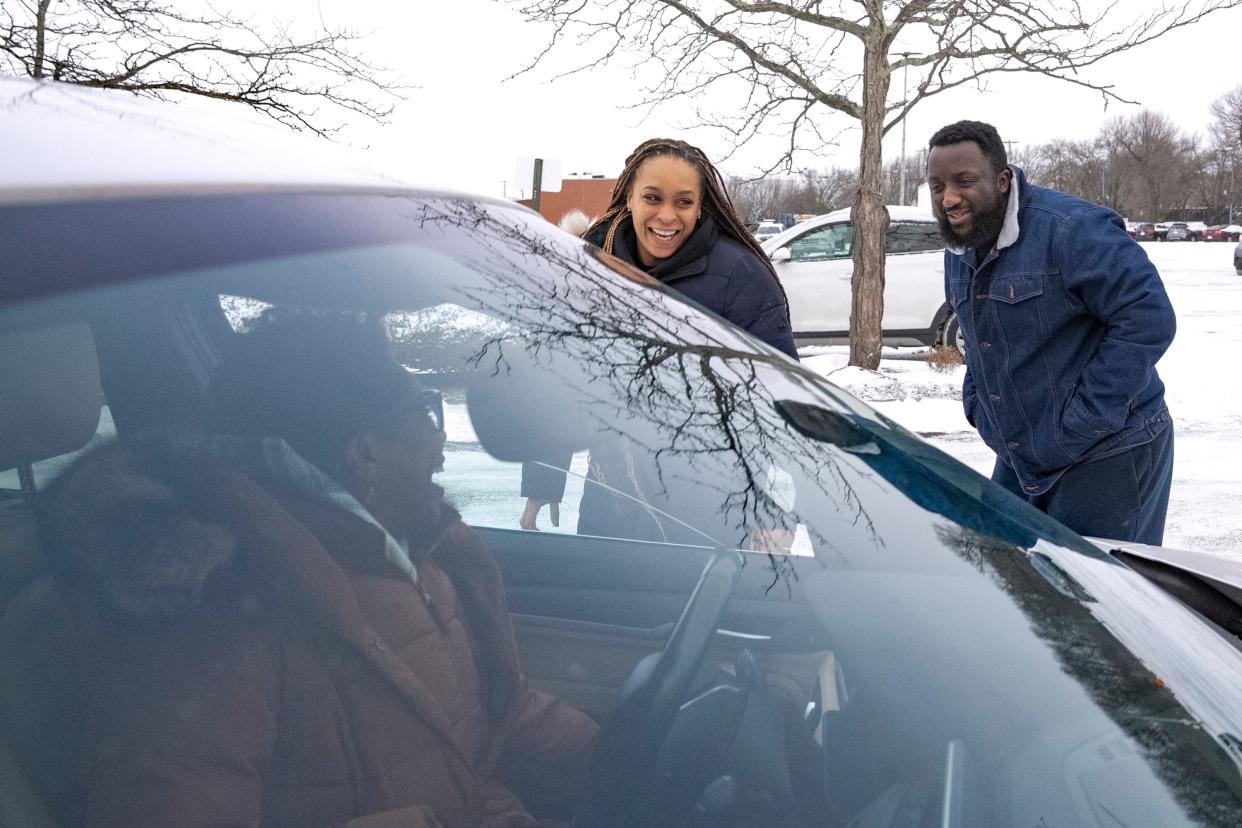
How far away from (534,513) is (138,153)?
55 centimetres

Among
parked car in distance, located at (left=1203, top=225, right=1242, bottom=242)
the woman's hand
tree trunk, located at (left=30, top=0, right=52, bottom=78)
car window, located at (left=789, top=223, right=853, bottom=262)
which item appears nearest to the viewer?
the woman's hand

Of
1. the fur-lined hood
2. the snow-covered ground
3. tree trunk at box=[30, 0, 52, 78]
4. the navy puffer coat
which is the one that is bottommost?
the snow-covered ground

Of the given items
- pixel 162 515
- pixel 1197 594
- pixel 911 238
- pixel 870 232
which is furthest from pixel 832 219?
pixel 162 515

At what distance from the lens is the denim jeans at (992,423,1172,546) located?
9.21ft

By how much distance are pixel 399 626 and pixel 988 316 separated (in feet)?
7.77

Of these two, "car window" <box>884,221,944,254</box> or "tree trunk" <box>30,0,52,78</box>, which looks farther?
"car window" <box>884,221,944,254</box>

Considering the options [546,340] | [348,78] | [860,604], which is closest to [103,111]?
[546,340]

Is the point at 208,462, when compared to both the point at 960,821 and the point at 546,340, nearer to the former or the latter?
the point at 546,340

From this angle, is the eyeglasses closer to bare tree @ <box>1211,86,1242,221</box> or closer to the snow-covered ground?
the snow-covered ground

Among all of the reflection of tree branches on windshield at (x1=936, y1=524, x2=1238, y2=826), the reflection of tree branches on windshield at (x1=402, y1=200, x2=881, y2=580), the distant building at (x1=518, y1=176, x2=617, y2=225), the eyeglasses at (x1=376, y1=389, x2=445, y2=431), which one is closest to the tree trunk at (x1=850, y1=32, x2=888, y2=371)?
the reflection of tree branches on windshield at (x1=402, y1=200, x2=881, y2=580)

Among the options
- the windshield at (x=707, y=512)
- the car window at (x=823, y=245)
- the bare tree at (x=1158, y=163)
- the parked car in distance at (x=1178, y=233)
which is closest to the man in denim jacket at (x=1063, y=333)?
the windshield at (x=707, y=512)

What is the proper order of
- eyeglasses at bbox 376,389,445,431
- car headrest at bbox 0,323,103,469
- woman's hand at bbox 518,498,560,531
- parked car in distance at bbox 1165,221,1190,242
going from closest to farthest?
car headrest at bbox 0,323,103,469, eyeglasses at bbox 376,389,445,431, woman's hand at bbox 518,498,560,531, parked car in distance at bbox 1165,221,1190,242

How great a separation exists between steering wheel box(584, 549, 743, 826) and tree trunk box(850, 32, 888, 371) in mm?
9666

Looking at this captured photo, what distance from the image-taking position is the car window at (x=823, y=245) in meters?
12.6
